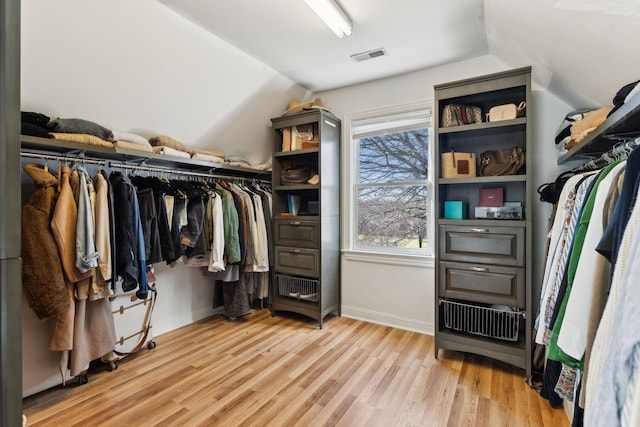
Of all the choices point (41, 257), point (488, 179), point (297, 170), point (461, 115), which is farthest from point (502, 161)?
point (41, 257)

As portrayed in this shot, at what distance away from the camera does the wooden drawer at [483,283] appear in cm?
224

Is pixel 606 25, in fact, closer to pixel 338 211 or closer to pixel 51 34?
pixel 338 211

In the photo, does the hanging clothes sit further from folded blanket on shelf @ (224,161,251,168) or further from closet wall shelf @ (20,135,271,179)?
folded blanket on shelf @ (224,161,251,168)

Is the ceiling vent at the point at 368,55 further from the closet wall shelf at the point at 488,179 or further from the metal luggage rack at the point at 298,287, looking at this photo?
Result: the metal luggage rack at the point at 298,287

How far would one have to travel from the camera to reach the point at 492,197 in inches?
98.3

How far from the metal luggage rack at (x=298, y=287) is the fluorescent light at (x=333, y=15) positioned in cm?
229

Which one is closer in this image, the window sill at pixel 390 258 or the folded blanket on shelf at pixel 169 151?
the folded blanket on shelf at pixel 169 151

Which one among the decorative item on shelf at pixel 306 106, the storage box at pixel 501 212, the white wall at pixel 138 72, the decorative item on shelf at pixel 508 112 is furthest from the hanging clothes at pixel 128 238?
the decorative item on shelf at pixel 508 112

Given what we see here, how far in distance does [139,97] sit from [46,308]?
5.24ft

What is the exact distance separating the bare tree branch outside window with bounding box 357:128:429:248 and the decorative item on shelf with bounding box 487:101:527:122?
2.63ft

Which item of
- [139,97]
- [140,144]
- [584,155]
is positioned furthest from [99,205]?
[584,155]

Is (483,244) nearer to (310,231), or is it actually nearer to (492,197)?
(492,197)

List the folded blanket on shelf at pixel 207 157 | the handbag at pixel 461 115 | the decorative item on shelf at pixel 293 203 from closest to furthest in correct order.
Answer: the handbag at pixel 461 115 < the folded blanket on shelf at pixel 207 157 < the decorative item on shelf at pixel 293 203

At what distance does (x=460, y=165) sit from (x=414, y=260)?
41.6 inches
